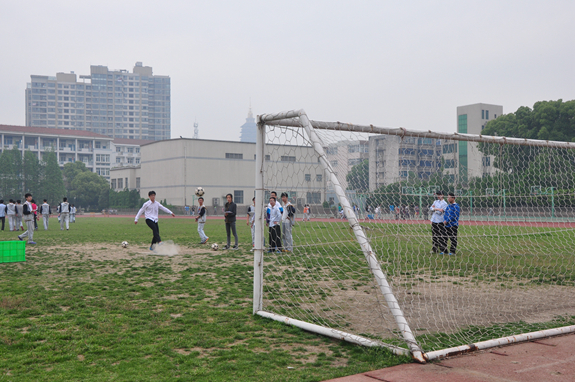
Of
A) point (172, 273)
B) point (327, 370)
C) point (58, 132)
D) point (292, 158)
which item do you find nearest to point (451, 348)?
point (327, 370)

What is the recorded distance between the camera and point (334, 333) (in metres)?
5.36

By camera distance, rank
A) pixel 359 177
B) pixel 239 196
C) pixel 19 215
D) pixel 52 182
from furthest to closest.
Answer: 1. pixel 52 182
2. pixel 239 196
3. pixel 19 215
4. pixel 359 177

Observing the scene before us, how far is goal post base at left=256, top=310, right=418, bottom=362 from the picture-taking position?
15.6 ft

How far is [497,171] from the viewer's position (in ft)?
27.5

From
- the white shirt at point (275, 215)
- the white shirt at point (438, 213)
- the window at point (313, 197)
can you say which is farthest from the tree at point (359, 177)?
the white shirt at point (275, 215)

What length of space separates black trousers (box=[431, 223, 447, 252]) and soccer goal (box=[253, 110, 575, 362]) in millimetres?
62

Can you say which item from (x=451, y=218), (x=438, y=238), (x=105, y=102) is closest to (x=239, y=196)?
(x=451, y=218)

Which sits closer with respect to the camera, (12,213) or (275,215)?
(275,215)

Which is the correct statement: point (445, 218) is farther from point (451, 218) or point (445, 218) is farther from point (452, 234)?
point (452, 234)

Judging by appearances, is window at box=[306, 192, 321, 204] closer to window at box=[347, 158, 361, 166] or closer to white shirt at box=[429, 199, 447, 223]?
window at box=[347, 158, 361, 166]

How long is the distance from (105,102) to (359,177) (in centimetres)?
18519

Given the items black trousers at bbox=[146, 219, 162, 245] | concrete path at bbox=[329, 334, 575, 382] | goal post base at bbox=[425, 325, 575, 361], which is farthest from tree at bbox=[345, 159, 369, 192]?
black trousers at bbox=[146, 219, 162, 245]

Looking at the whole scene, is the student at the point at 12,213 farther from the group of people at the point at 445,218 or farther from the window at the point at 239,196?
the window at the point at 239,196

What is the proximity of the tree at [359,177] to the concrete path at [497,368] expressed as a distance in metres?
2.48
